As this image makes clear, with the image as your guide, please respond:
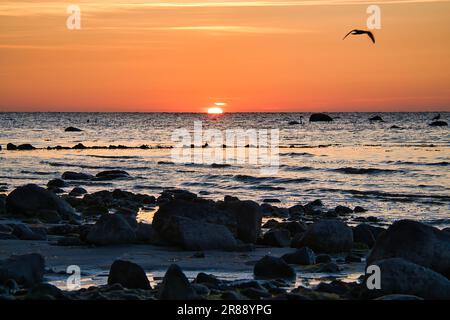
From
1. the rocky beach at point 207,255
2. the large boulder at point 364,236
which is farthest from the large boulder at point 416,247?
the large boulder at point 364,236

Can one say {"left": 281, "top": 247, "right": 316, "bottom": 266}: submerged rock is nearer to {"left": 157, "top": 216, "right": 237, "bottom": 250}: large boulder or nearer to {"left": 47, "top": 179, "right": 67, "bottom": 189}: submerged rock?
{"left": 157, "top": 216, "right": 237, "bottom": 250}: large boulder

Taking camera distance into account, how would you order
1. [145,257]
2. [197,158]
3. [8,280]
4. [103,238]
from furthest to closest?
[197,158] < [103,238] < [145,257] < [8,280]

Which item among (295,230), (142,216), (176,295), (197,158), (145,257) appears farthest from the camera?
(197,158)

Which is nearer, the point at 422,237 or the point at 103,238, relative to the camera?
the point at 422,237

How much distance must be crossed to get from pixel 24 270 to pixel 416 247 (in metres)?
6.03

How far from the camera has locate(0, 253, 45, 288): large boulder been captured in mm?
10766

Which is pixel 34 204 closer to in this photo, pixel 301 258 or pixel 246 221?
pixel 246 221

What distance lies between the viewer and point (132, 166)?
41469 mm

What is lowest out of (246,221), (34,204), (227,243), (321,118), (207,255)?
(207,255)

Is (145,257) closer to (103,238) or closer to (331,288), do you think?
(103,238)

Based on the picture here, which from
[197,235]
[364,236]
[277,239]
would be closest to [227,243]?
[197,235]

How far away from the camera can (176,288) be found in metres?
9.55
